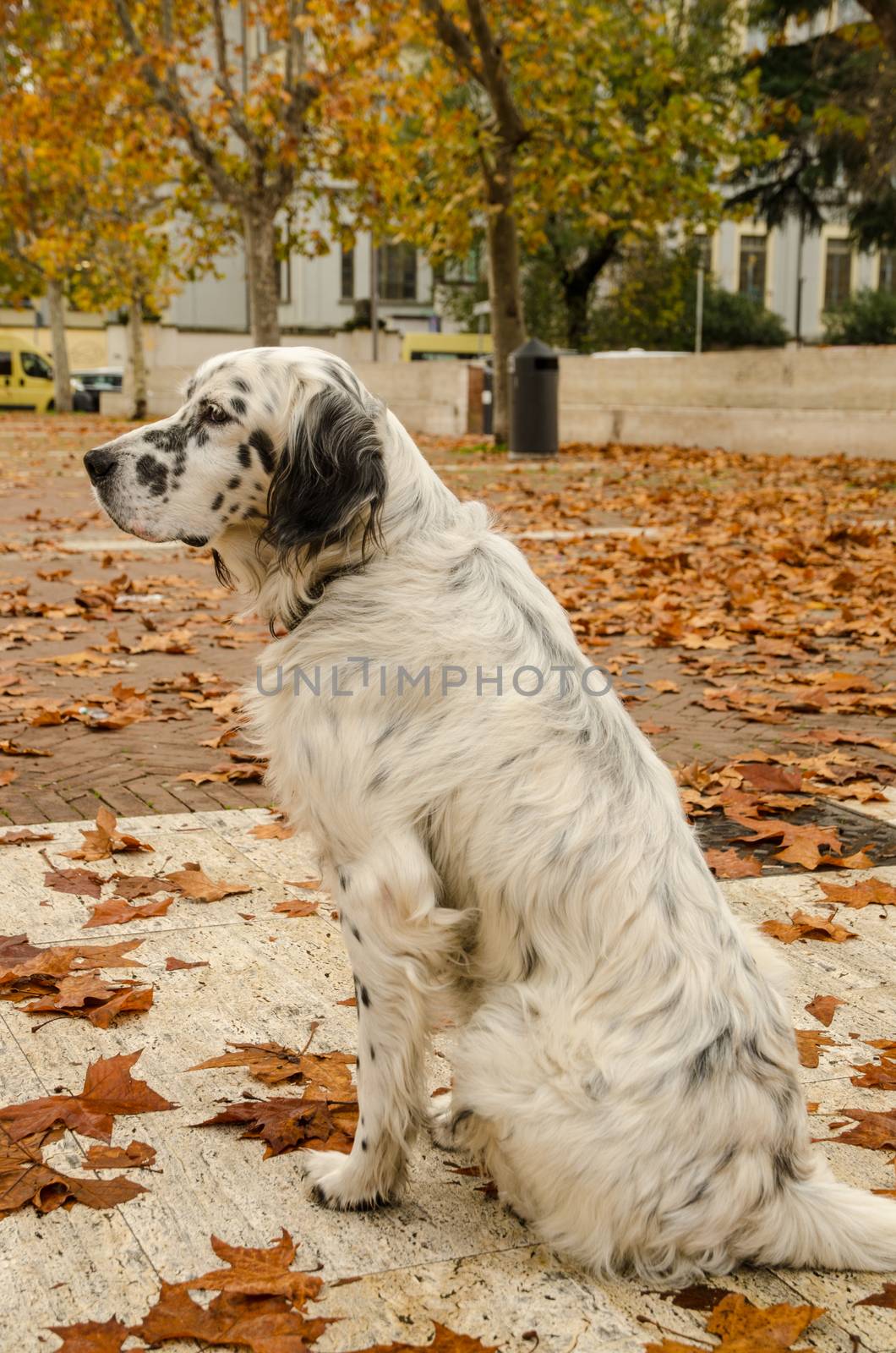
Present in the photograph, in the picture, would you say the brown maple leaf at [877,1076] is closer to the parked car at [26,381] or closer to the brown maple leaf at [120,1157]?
the brown maple leaf at [120,1157]

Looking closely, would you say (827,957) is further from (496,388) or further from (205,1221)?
(496,388)

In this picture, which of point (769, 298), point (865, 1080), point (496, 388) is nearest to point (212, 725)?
point (865, 1080)

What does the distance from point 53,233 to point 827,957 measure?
31.1 m

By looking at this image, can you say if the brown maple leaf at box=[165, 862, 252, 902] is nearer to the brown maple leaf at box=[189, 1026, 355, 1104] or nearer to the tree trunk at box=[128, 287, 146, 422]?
the brown maple leaf at box=[189, 1026, 355, 1104]

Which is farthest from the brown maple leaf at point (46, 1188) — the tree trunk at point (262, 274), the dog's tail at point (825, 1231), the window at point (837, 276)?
the window at point (837, 276)

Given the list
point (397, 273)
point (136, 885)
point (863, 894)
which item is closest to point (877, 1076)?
point (863, 894)

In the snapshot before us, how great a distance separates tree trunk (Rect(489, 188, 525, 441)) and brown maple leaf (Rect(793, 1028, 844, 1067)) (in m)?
20.8

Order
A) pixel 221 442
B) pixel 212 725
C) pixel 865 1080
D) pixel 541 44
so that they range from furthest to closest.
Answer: pixel 541 44
pixel 212 725
pixel 865 1080
pixel 221 442

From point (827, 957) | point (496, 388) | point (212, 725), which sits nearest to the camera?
point (827, 957)

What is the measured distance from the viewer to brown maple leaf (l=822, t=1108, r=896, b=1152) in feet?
10.0

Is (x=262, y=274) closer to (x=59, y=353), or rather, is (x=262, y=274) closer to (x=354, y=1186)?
(x=59, y=353)

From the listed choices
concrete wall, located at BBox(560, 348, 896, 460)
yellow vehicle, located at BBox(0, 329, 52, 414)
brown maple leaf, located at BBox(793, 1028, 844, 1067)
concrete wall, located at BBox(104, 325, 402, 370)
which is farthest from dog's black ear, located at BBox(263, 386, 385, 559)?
yellow vehicle, located at BBox(0, 329, 52, 414)

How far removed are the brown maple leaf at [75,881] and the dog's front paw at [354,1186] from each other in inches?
71.2

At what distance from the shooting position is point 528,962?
2.62m
